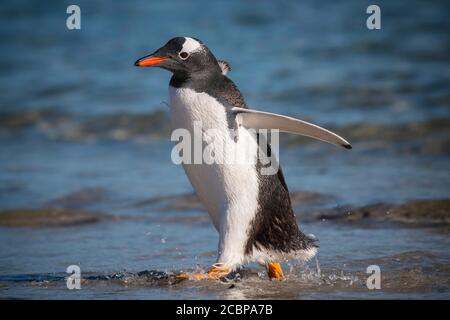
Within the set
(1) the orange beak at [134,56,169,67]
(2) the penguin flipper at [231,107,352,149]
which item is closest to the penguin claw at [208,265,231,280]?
(2) the penguin flipper at [231,107,352,149]

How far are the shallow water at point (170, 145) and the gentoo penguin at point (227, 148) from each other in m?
0.30

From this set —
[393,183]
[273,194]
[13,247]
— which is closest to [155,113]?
[393,183]

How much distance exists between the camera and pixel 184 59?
18.3 feet

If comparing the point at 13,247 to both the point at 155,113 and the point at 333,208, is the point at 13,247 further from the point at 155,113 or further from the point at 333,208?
the point at 155,113

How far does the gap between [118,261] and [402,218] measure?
2595 millimetres

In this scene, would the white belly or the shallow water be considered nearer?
the white belly

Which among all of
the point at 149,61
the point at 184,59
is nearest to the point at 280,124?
the point at 184,59

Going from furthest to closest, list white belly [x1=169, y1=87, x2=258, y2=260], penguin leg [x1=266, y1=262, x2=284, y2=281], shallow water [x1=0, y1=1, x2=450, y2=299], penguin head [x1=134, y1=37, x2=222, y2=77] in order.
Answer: shallow water [x1=0, y1=1, x2=450, y2=299], penguin leg [x1=266, y1=262, x2=284, y2=281], penguin head [x1=134, y1=37, x2=222, y2=77], white belly [x1=169, y1=87, x2=258, y2=260]

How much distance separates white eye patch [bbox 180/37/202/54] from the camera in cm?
560

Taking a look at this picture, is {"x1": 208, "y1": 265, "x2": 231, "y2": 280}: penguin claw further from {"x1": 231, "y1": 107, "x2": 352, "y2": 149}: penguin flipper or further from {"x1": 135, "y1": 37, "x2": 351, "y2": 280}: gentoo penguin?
{"x1": 231, "y1": 107, "x2": 352, "y2": 149}: penguin flipper

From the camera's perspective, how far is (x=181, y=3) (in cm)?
1994

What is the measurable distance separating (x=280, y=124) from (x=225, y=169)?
492 mm

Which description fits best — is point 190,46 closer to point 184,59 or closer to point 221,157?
point 184,59
